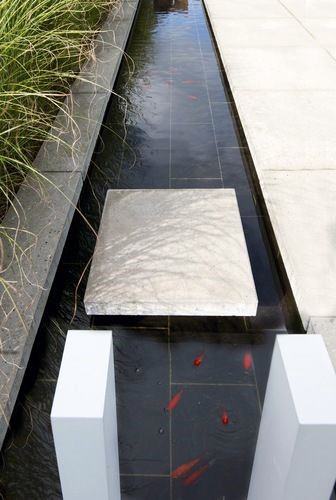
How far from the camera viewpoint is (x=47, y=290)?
226cm

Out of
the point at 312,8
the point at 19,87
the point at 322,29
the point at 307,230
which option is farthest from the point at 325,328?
the point at 312,8

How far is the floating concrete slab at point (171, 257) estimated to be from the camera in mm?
2289

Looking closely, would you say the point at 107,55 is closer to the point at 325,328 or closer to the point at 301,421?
the point at 325,328

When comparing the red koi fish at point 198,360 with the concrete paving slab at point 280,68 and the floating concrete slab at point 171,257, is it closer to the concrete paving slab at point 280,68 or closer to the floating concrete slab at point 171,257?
the floating concrete slab at point 171,257

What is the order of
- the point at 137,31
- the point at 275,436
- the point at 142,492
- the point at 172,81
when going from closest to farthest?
the point at 275,436
the point at 142,492
the point at 172,81
the point at 137,31

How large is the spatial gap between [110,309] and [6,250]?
54 cm

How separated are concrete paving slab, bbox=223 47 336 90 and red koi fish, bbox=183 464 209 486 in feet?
10.9

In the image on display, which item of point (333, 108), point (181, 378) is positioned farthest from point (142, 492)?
point (333, 108)

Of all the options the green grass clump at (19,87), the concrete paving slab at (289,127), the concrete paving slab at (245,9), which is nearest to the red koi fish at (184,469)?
the green grass clump at (19,87)

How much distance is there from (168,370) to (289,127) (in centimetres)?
224

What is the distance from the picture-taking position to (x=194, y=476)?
5.92 feet

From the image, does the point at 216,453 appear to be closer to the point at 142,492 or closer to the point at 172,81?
the point at 142,492

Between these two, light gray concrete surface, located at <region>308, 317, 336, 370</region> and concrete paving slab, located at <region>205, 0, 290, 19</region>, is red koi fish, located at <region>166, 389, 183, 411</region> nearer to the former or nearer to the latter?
light gray concrete surface, located at <region>308, 317, 336, 370</region>

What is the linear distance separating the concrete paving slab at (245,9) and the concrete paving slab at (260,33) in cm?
20
